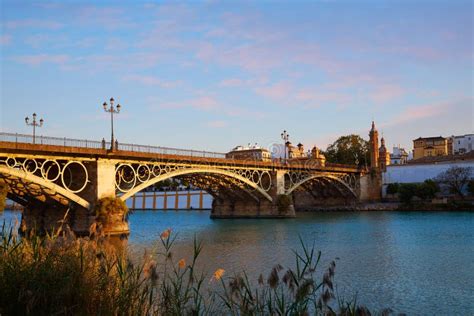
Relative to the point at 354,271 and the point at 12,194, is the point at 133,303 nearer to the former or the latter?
the point at 354,271

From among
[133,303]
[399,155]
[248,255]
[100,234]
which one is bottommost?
[248,255]

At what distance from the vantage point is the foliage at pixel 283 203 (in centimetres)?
5638

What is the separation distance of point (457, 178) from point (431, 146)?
63.7 metres

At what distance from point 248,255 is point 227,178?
1002 inches

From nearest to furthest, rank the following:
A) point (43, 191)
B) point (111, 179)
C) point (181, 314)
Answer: point (181, 314) < point (43, 191) < point (111, 179)

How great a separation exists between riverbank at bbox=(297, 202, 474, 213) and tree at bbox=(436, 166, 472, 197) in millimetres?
5653

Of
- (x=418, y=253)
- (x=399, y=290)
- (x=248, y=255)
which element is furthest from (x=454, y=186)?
(x=399, y=290)

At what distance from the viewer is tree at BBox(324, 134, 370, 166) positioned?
100 metres

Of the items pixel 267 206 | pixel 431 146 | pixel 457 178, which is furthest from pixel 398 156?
pixel 267 206

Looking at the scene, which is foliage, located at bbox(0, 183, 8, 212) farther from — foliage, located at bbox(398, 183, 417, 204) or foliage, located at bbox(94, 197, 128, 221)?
foliage, located at bbox(398, 183, 417, 204)

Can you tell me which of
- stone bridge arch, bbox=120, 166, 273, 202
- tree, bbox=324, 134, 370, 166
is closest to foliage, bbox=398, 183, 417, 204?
stone bridge arch, bbox=120, 166, 273, 202

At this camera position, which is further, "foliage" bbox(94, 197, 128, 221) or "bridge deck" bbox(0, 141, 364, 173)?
"foliage" bbox(94, 197, 128, 221)

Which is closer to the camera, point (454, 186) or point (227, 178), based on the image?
point (227, 178)

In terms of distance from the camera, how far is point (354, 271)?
61.9 feet
